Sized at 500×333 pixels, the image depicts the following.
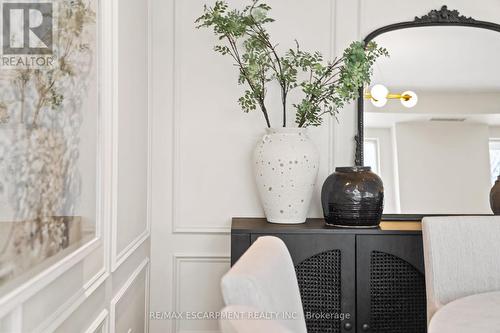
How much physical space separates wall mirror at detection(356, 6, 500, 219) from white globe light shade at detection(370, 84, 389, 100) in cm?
2

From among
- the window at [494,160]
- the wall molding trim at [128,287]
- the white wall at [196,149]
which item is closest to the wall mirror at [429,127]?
the window at [494,160]

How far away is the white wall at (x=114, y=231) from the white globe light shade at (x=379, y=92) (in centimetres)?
110

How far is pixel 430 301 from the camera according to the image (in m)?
1.54

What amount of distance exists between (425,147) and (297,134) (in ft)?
2.29

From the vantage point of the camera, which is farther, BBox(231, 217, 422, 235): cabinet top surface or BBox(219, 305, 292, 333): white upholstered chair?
BBox(231, 217, 422, 235): cabinet top surface

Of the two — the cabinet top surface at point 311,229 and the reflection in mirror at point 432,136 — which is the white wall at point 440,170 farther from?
the cabinet top surface at point 311,229

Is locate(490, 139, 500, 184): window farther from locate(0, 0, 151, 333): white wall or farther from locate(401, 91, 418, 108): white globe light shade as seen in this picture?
locate(0, 0, 151, 333): white wall

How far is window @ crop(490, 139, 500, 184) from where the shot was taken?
234 centimetres

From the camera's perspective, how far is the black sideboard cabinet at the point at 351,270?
193cm

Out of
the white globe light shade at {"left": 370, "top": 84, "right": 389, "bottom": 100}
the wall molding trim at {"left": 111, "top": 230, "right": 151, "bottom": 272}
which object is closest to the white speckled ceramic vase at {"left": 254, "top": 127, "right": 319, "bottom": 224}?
the white globe light shade at {"left": 370, "top": 84, "right": 389, "bottom": 100}

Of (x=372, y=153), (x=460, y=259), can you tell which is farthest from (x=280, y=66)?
(x=460, y=259)

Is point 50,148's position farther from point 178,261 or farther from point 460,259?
point 178,261

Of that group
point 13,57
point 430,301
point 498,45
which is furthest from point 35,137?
point 498,45

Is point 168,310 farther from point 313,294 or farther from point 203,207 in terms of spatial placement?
point 313,294
